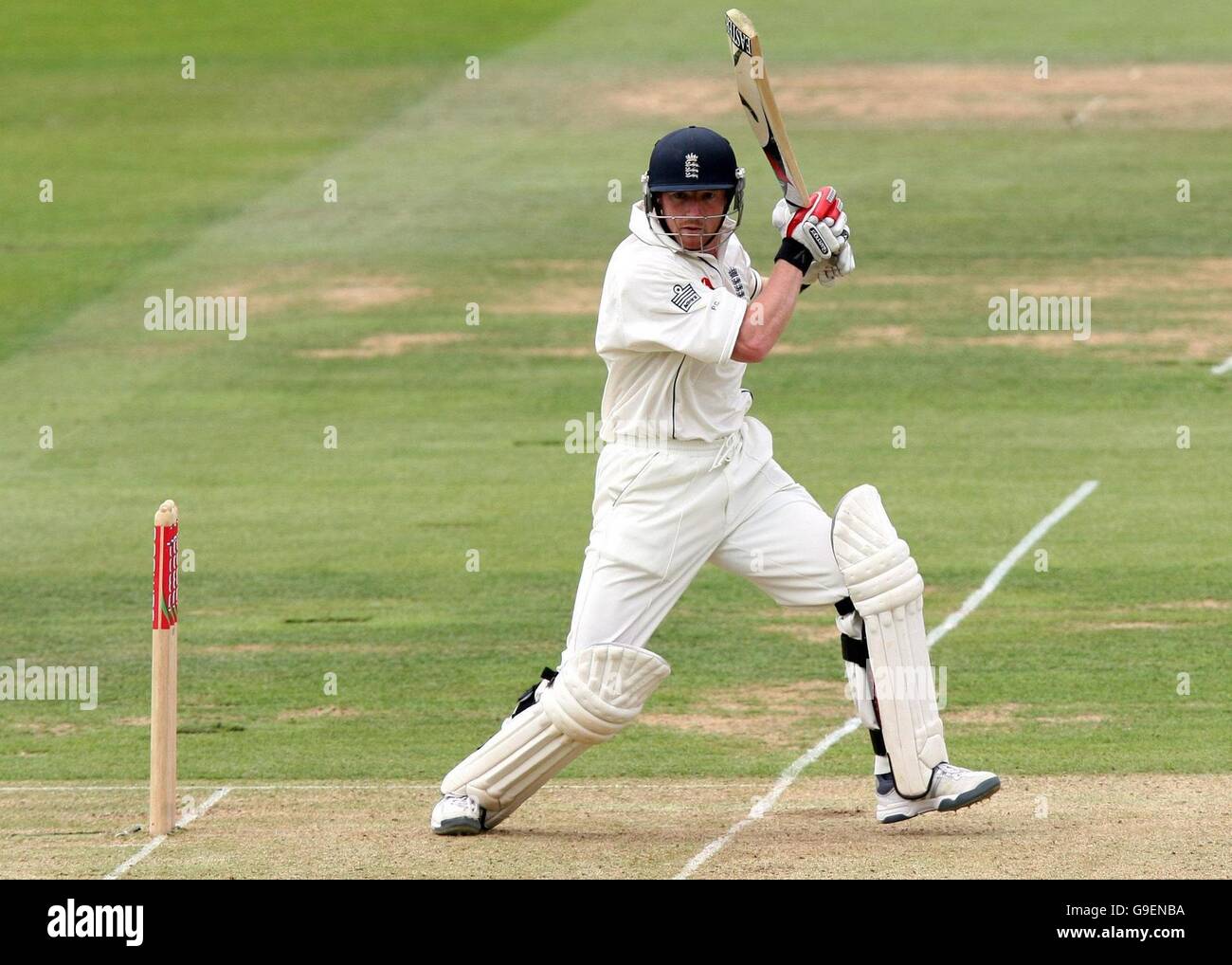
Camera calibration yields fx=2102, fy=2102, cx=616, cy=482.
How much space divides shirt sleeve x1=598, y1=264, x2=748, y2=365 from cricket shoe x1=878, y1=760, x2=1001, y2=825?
1.70m

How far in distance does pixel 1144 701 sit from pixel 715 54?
22.1 meters

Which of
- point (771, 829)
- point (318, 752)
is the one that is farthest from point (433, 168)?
point (771, 829)

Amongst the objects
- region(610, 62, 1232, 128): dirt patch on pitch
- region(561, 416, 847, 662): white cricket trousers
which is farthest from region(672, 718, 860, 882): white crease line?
region(610, 62, 1232, 128): dirt patch on pitch

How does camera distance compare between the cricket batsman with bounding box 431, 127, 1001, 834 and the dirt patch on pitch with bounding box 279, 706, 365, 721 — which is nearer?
the cricket batsman with bounding box 431, 127, 1001, 834

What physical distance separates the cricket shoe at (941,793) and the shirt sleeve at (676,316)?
1.70 meters

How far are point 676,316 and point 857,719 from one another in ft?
11.1

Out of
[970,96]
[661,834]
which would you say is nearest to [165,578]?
[661,834]

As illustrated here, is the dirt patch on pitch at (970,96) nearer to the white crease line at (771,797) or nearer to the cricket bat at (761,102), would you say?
the white crease line at (771,797)

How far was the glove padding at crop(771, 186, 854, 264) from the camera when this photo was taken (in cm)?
769

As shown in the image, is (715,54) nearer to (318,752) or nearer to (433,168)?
(433,168)

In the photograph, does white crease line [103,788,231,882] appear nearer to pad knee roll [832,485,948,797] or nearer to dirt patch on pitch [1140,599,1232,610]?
pad knee roll [832,485,948,797]

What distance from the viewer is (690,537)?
25.3 ft

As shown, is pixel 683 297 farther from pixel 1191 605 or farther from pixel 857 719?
pixel 1191 605
